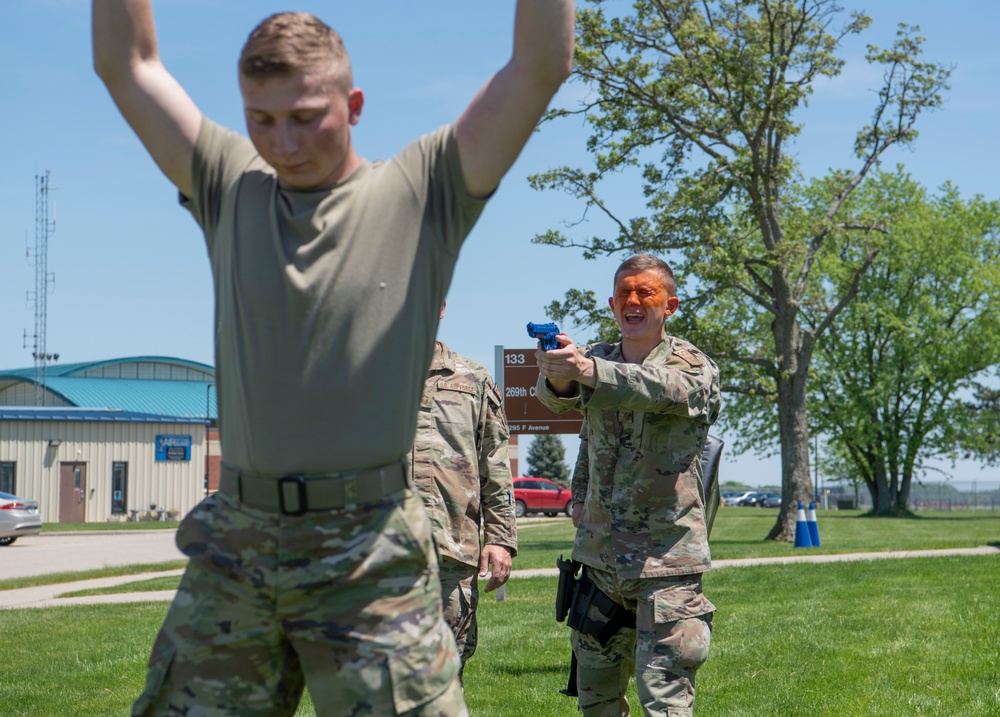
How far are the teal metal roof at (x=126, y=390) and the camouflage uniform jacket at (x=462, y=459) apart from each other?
5872 centimetres

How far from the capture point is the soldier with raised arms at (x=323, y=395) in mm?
2320

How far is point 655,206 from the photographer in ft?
86.5

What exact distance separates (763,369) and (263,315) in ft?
89.6

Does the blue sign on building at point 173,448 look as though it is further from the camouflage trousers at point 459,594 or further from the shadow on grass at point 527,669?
the camouflage trousers at point 459,594

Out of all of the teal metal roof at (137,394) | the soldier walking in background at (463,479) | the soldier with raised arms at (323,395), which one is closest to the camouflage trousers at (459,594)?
the soldier walking in background at (463,479)

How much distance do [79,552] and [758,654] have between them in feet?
64.8

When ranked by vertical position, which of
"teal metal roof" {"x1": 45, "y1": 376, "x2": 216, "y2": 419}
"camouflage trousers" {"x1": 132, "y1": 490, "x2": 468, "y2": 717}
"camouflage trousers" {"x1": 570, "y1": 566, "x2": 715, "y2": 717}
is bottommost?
"camouflage trousers" {"x1": 570, "y1": 566, "x2": 715, "y2": 717}

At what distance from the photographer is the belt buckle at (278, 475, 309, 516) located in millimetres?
2328

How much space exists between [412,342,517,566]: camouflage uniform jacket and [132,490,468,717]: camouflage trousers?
2704mm

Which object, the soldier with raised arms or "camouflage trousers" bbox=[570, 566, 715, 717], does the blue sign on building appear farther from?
the soldier with raised arms

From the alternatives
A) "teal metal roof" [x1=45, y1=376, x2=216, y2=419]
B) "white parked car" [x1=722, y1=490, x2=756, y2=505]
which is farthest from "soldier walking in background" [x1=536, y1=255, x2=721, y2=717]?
"white parked car" [x1=722, y1=490, x2=756, y2=505]

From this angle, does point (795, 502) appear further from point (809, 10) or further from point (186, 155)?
point (186, 155)

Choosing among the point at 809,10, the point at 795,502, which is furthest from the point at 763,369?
the point at 809,10

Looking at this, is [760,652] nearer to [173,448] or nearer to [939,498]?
[173,448]
